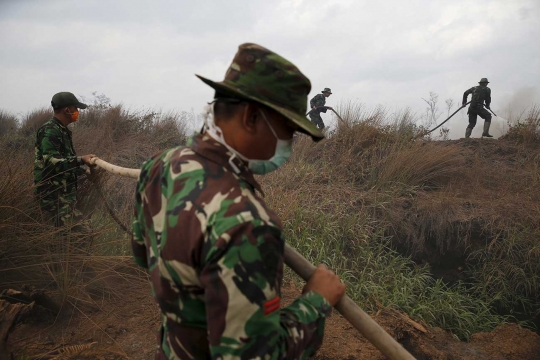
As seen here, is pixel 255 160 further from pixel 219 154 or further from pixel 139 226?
pixel 139 226

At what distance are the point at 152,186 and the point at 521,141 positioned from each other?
8770 millimetres

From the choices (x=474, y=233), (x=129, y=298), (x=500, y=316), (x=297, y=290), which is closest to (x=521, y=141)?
(x=474, y=233)

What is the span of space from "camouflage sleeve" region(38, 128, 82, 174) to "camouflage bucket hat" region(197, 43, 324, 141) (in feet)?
9.46

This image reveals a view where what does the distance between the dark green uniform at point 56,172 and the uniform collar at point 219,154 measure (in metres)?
2.68

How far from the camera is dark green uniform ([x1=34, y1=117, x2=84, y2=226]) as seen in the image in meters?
3.38

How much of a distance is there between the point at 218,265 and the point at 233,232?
76 mm

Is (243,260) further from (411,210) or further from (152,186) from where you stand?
(411,210)

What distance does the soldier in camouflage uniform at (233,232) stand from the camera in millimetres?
866

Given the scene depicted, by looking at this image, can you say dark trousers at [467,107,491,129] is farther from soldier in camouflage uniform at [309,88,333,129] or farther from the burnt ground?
the burnt ground

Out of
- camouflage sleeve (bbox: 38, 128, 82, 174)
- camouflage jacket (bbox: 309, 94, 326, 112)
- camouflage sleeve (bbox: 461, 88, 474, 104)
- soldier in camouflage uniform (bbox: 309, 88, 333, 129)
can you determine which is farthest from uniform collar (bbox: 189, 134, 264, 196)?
camouflage jacket (bbox: 309, 94, 326, 112)

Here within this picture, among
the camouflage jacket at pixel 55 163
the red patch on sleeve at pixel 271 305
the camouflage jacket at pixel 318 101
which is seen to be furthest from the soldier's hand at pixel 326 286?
the camouflage jacket at pixel 318 101

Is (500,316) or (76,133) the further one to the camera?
(76,133)

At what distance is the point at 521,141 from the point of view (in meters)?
8.12

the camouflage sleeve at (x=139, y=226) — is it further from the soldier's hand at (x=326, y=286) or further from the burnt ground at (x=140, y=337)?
the burnt ground at (x=140, y=337)
